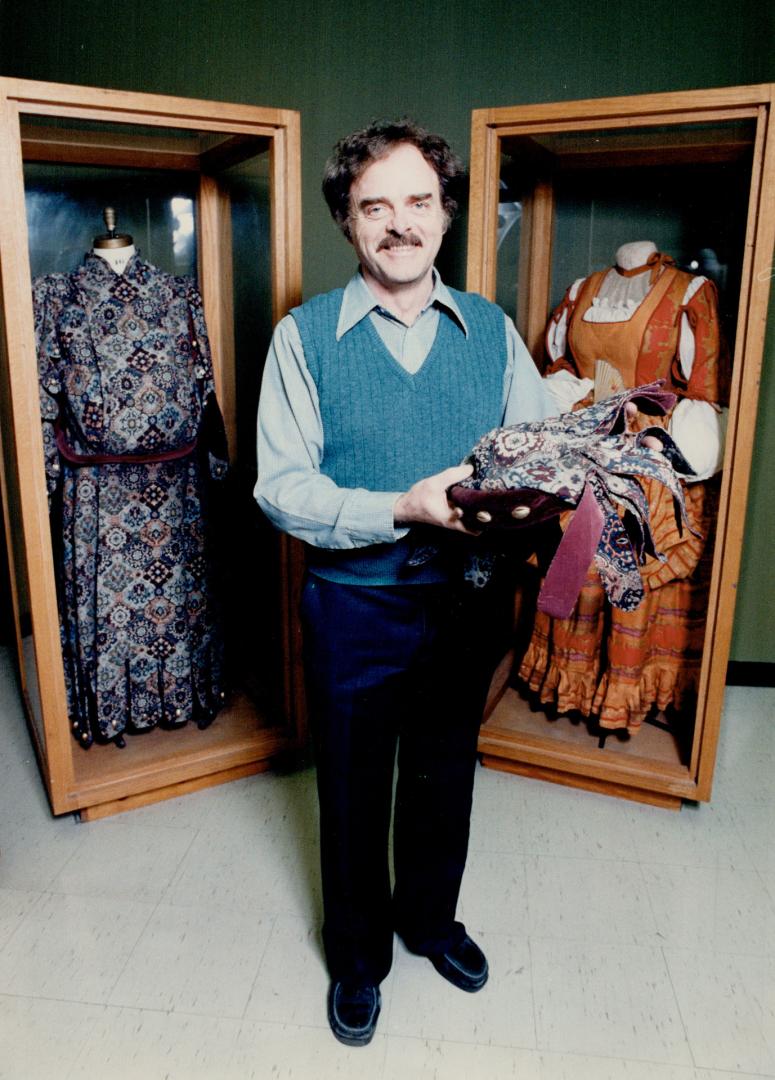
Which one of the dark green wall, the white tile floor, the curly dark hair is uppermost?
the dark green wall

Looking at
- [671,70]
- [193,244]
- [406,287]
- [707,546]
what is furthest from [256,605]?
[671,70]

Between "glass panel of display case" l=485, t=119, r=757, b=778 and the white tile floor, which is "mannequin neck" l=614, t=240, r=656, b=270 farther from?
the white tile floor

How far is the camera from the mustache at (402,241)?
162 centimetres

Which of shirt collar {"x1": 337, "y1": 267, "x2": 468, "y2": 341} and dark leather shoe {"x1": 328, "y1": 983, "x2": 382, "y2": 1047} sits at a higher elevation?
shirt collar {"x1": 337, "y1": 267, "x2": 468, "y2": 341}

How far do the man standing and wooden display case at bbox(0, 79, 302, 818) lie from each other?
889 mm

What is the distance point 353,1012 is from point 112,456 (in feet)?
5.31

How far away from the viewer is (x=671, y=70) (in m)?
3.10

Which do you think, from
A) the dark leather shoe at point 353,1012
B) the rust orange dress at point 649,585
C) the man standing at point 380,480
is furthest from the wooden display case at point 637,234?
the dark leather shoe at point 353,1012

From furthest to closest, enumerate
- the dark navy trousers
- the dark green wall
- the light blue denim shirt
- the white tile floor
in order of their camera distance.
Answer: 1. the dark green wall
2. the white tile floor
3. the dark navy trousers
4. the light blue denim shirt

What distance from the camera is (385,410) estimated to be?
1.64 m

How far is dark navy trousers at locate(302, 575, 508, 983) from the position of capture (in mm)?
1726

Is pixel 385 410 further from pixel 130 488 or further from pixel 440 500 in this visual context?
pixel 130 488

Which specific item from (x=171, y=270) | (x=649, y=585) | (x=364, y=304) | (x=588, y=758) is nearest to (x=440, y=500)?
(x=364, y=304)

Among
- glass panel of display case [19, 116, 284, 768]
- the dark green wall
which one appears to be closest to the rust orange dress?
the dark green wall
